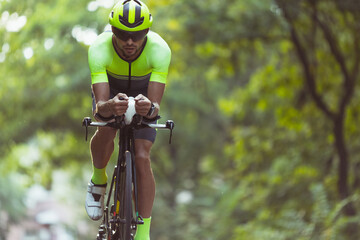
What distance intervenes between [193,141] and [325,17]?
45.7 feet

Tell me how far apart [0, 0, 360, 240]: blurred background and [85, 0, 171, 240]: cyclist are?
21.0 feet

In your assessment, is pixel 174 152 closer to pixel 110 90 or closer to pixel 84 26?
pixel 84 26

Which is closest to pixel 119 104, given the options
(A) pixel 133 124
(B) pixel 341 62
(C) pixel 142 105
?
(C) pixel 142 105

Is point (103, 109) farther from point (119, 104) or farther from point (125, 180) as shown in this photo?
point (125, 180)

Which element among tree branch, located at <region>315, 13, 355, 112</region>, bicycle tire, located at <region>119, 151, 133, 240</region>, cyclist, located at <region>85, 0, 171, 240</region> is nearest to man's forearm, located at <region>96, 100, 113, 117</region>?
cyclist, located at <region>85, 0, 171, 240</region>

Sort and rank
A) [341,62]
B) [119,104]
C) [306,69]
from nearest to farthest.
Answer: [119,104] → [341,62] → [306,69]

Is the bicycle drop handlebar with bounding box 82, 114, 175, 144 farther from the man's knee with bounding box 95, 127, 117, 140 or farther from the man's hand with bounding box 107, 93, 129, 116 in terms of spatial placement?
the man's knee with bounding box 95, 127, 117, 140

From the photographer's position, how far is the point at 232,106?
55.7 feet

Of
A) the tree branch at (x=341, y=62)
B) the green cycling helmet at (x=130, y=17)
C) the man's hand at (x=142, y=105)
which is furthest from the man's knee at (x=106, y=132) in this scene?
the tree branch at (x=341, y=62)

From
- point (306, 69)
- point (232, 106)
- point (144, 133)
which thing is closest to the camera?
point (144, 133)

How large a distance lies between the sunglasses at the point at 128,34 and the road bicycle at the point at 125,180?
0.46 metres

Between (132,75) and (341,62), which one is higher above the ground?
(341,62)

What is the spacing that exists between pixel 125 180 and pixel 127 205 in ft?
0.85

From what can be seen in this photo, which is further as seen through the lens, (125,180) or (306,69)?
(306,69)
